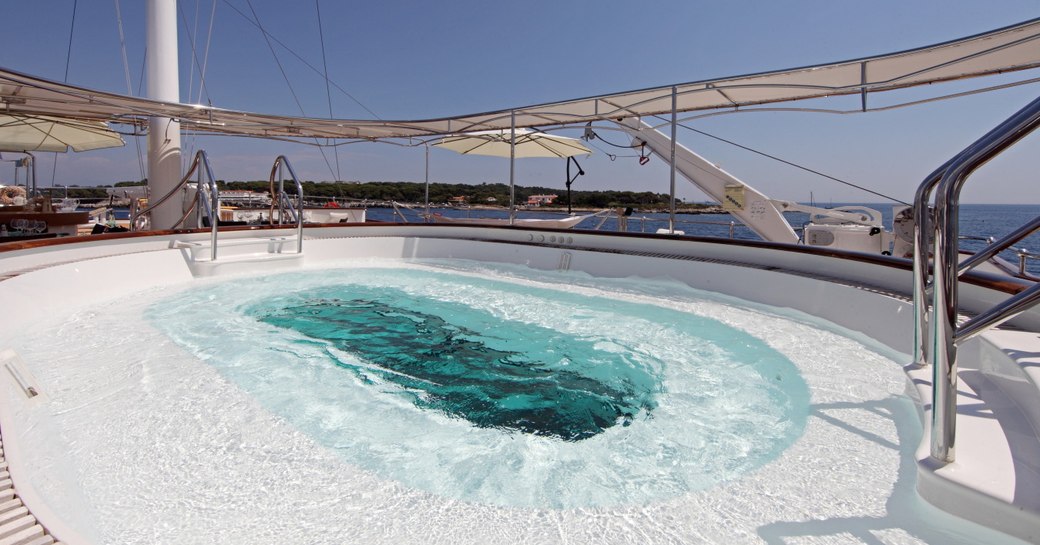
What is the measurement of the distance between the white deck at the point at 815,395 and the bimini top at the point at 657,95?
1732mm

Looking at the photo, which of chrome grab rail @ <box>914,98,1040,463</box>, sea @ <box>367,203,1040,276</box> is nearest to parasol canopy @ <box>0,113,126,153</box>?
sea @ <box>367,203,1040,276</box>

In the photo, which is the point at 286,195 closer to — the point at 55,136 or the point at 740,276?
the point at 740,276

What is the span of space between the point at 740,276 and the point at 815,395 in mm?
2465

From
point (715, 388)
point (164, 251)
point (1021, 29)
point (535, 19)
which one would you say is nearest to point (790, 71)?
point (1021, 29)

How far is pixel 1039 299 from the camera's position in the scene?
94 centimetres

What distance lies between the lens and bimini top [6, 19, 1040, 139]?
422cm

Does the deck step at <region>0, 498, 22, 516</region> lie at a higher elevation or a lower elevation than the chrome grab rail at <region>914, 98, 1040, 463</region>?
lower

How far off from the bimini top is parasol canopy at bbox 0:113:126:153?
2.37m

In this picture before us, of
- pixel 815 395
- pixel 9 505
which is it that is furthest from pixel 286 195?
pixel 815 395

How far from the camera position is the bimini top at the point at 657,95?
4.22 meters

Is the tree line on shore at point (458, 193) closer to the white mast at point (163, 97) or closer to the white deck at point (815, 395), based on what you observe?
the white mast at point (163, 97)

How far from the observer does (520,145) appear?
37.8ft

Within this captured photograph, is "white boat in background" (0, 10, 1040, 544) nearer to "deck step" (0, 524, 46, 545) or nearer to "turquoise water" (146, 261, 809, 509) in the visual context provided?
"deck step" (0, 524, 46, 545)

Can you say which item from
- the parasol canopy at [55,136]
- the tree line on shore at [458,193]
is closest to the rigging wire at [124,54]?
the parasol canopy at [55,136]
